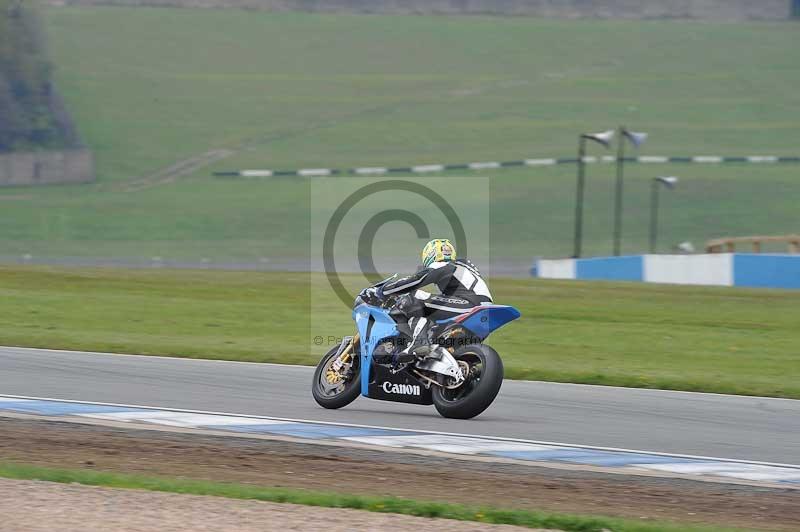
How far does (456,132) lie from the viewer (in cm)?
5391

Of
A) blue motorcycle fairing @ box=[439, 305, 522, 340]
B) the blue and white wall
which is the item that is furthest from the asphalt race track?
the blue and white wall

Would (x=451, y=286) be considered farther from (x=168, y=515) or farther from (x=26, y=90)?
(x=26, y=90)

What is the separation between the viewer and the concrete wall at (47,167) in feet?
161

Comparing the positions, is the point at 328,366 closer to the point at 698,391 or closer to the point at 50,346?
the point at 698,391

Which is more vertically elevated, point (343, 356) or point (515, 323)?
point (515, 323)

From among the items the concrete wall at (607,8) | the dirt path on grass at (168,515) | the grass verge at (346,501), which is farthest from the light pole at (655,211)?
the dirt path on grass at (168,515)

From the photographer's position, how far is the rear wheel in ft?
37.5

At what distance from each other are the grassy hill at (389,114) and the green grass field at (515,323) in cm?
1437

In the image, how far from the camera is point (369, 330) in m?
11.2

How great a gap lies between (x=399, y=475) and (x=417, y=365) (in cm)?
224

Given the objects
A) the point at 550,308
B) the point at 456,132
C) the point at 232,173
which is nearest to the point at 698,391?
the point at 550,308

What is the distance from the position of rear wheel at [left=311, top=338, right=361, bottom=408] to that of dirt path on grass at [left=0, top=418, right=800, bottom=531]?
1684mm

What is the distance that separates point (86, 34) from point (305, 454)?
55.5m

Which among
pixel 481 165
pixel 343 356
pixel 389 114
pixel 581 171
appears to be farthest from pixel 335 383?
pixel 389 114
